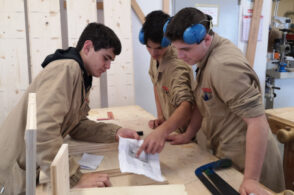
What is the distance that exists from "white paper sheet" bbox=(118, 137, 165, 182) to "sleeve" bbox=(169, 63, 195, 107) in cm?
39

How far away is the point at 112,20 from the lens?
261 centimetres

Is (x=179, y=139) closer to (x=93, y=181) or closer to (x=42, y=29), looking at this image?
(x=93, y=181)

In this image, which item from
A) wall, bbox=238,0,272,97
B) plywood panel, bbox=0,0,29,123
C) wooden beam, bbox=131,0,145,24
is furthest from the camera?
wall, bbox=238,0,272,97

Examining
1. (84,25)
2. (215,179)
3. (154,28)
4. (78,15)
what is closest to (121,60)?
(84,25)

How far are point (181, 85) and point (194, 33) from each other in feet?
1.61

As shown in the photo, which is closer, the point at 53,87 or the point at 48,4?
the point at 53,87

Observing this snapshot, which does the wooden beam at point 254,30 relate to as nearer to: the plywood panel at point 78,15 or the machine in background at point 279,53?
the machine in background at point 279,53

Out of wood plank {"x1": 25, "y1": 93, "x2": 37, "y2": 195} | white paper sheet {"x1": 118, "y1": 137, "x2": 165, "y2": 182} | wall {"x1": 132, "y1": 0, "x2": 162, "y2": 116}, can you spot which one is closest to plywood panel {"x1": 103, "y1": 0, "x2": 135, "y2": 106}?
wall {"x1": 132, "y1": 0, "x2": 162, "y2": 116}

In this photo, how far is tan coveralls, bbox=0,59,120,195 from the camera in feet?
3.17

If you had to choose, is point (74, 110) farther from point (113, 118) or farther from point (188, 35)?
point (113, 118)

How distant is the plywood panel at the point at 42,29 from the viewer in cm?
241

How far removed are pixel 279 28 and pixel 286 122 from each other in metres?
2.11

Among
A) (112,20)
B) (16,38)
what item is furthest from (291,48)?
(16,38)

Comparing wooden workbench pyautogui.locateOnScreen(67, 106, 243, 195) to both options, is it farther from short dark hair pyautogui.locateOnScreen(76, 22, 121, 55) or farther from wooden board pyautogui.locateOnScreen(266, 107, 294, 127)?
wooden board pyautogui.locateOnScreen(266, 107, 294, 127)
